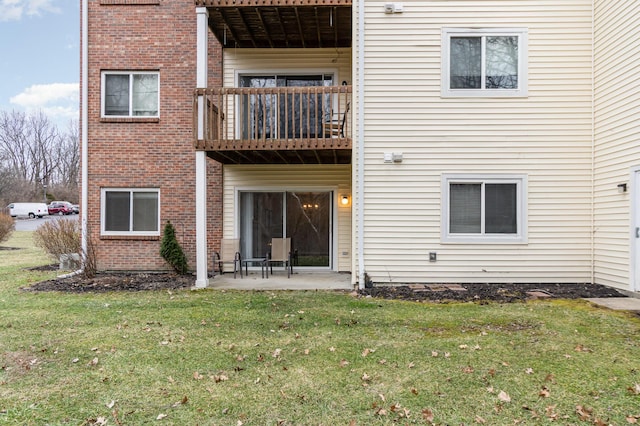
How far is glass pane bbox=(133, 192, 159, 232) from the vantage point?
10359mm

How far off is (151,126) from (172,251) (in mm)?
3124

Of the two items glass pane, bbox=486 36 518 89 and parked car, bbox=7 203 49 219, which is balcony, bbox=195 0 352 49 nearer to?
glass pane, bbox=486 36 518 89

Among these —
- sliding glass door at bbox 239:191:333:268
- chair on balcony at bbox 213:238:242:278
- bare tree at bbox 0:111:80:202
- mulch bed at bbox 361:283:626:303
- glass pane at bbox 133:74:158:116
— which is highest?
bare tree at bbox 0:111:80:202

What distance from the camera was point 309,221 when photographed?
1048 centimetres

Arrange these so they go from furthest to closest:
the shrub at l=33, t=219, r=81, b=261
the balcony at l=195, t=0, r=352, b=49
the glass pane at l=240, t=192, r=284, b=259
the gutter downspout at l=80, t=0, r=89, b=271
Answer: the shrub at l=33, t=219, r=81, b=261, the glass pane at l=240, t=192, r=284, b=259, the gutter downspout at l=80, t=0, r=89, b=271, the balcony at l=195, t=0, r=352, b=49

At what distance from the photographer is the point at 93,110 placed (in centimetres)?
1023

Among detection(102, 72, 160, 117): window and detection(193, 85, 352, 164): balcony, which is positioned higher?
detection(102, 72, 160, 117): window

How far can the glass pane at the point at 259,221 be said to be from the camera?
414 inches

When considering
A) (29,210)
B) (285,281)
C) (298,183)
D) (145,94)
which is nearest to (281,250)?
(285,281)

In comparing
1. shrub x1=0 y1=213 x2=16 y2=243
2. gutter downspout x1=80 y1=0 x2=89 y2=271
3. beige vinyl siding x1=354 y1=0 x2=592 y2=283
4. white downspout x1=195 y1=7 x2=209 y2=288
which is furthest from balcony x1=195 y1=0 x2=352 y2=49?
shrub x1=0 y1=213 x2=16 y2=243

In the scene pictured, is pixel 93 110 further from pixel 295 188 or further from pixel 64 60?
pixel 64 60

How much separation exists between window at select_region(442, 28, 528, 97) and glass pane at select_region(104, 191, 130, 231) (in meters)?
7.90

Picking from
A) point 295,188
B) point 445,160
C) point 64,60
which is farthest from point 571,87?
point 64,60

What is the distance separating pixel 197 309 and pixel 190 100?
18.9ft
